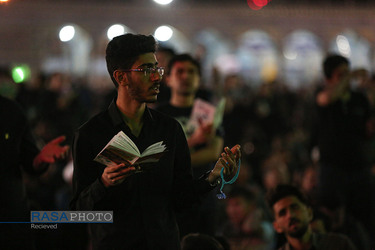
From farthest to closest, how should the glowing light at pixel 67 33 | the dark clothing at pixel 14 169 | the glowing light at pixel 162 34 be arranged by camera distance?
the glowing light at pixel 67 33, the glowing light at pixel 162 34, the dark clothing at pixel 14 169

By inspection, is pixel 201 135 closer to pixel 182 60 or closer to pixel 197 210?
pixel 197 210

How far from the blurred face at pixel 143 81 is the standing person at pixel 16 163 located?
0.95m

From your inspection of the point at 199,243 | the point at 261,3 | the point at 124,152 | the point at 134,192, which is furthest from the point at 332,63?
the point at 261,3

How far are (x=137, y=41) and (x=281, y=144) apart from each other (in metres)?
8.68

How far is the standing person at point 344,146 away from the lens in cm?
646

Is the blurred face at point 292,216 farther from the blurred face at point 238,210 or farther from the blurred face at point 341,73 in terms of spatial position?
the blurred face at point 238,210

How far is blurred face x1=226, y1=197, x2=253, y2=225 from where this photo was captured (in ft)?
23.8

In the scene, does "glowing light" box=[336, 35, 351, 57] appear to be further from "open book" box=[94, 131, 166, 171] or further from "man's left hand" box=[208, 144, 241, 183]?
"open book" box=[94, 131, 166, 171]

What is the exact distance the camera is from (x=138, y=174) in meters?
3.38

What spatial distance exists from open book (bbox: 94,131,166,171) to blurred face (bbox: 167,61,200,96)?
8.22ft

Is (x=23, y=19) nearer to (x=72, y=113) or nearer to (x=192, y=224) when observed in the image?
(x=72, y=113)

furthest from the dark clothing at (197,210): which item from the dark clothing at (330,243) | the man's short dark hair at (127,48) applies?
the man's short dark hair at (127,48)

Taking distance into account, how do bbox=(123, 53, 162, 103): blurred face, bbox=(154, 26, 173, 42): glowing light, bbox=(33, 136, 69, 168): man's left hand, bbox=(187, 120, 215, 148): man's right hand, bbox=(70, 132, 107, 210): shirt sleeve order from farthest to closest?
bbox=(154, 26, 173, 42): glowing light < bbox=(187, 120, 215, 148): man's right hand < bbox=(33, 136, 69, 168): man's left hand < bbox=(123, 53, 162, 103): blurred face < bbox=(70, 132, 107, 210): shirt sleeve

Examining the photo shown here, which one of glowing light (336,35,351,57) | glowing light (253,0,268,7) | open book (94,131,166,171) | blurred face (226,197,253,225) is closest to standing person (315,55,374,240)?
blurred face (226,197,253,225)
